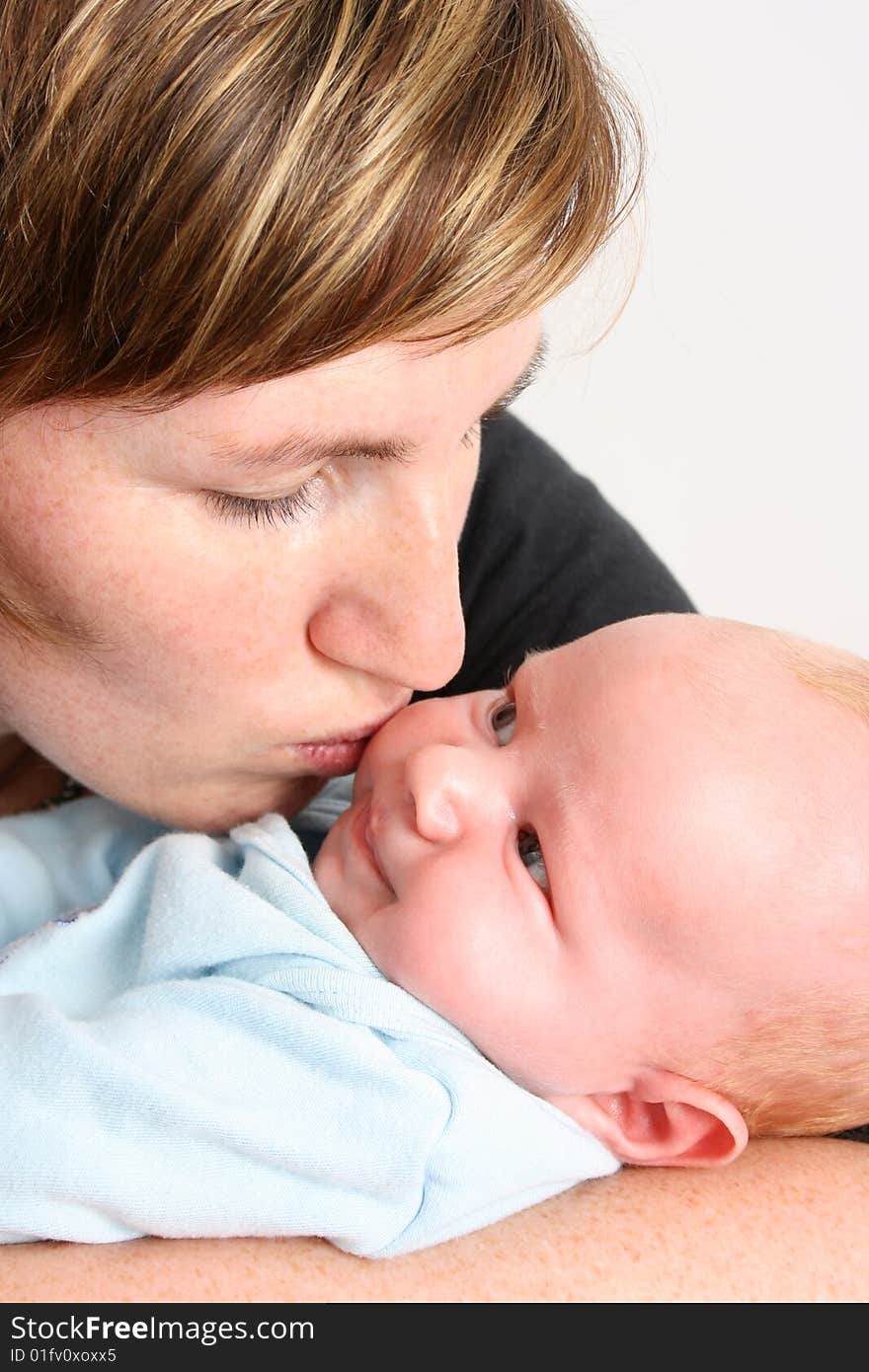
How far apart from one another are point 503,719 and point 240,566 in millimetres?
417

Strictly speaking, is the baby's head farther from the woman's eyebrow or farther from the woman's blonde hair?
the woman's blonde hair

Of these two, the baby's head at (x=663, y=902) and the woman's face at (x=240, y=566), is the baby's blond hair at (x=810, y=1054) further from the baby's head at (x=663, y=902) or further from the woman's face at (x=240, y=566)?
the woman's face at (x=240, y=566)

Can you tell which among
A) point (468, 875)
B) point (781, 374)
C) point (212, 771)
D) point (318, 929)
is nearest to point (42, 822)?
point (212, 771)

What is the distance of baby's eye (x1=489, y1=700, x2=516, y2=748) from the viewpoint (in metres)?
1.57

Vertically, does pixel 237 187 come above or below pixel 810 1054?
above

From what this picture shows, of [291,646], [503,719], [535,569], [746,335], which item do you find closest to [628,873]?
[503,719]

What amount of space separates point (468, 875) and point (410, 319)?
539 mm

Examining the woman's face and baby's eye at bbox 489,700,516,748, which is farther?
baby's eye at bbox 489,700,516,748

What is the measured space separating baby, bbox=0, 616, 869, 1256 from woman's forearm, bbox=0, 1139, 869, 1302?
0.02 m

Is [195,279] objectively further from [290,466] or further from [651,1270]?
[651,1270]

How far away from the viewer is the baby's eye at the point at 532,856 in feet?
4.70

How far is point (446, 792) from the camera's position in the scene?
4.72 feet

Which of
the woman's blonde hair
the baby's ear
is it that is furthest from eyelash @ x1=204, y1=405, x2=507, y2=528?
the baby's ear

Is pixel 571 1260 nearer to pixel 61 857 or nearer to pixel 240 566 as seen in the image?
pixel 240 566
